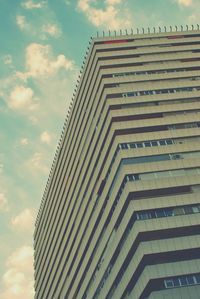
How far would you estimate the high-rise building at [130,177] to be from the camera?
4428 cm

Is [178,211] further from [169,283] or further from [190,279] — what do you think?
[169,283]

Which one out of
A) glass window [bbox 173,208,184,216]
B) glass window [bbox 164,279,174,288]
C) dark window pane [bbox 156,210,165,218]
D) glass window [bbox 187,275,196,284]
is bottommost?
glass window [bbox 164,279,174,288]

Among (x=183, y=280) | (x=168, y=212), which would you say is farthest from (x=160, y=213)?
(x=183, y=280)

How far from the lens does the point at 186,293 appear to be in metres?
40.7

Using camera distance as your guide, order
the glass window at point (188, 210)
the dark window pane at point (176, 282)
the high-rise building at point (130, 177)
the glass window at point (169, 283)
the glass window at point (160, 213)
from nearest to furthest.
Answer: the glass window at point (169, 283), the dark window pane at point (176, 282), the high-rise building at point (130, 177), the glass window at point (160, 213), the glass window at point (188, 210)

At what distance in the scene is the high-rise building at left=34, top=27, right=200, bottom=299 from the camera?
44281mm

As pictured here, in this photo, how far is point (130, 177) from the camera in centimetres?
5000

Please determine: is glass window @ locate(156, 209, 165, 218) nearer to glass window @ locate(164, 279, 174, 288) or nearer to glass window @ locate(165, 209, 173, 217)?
glass window @ locate(165, 209, 173, 217)

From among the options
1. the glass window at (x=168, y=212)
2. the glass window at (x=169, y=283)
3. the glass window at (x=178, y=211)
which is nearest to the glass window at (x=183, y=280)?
the glass window at (x=169, y=283)

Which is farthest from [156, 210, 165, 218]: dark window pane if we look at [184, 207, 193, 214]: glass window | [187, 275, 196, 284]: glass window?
[187, 275, 196, 284]: glass window

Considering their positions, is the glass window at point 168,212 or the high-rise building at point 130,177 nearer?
the high-rise building at point 130,177

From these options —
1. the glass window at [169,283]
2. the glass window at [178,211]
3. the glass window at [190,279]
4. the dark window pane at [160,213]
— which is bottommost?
the glass window at [169,283]

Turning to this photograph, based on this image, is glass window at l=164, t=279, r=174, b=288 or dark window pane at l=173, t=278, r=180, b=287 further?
dark window pane at l=173, t=278, r=180, b=287

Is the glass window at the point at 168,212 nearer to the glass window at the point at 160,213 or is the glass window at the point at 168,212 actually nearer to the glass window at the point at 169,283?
the glass window at the point at 160,213
